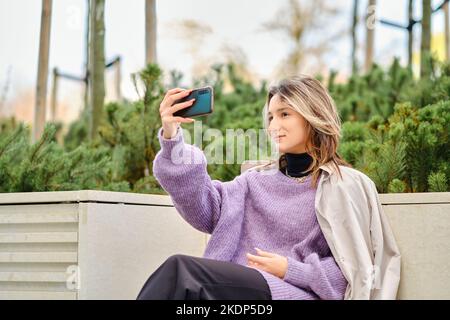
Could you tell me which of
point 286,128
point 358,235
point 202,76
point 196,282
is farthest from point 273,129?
point 202,76

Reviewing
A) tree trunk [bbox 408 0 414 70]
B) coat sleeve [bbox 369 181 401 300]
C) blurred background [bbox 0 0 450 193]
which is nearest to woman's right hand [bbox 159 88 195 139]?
blurred background [bbox 0 0 450 193]

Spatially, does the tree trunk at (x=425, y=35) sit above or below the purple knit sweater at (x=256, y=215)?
above

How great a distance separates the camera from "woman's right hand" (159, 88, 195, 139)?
165cm

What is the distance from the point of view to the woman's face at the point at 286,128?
1.79m

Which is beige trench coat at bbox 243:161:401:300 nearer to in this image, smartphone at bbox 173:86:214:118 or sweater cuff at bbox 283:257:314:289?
sweater cuff at bbox 283:257:314:289

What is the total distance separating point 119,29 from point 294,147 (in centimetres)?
295

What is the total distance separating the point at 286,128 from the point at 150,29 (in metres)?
1.85

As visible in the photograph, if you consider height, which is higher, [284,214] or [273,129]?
[273,129]

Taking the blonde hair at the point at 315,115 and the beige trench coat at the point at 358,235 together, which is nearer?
the beige trench coat at the point at 358,235

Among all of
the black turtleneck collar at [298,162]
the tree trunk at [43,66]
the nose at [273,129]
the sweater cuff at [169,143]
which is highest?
the tree trunk at [43,66]

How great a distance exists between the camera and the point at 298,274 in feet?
5.28

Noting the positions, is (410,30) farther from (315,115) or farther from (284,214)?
(284,214)

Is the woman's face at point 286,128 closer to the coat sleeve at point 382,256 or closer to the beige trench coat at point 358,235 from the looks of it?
the beige trench coat at point 358,235

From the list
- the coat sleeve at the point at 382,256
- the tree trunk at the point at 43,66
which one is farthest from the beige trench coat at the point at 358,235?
the tree trunk at the point at 43,66
